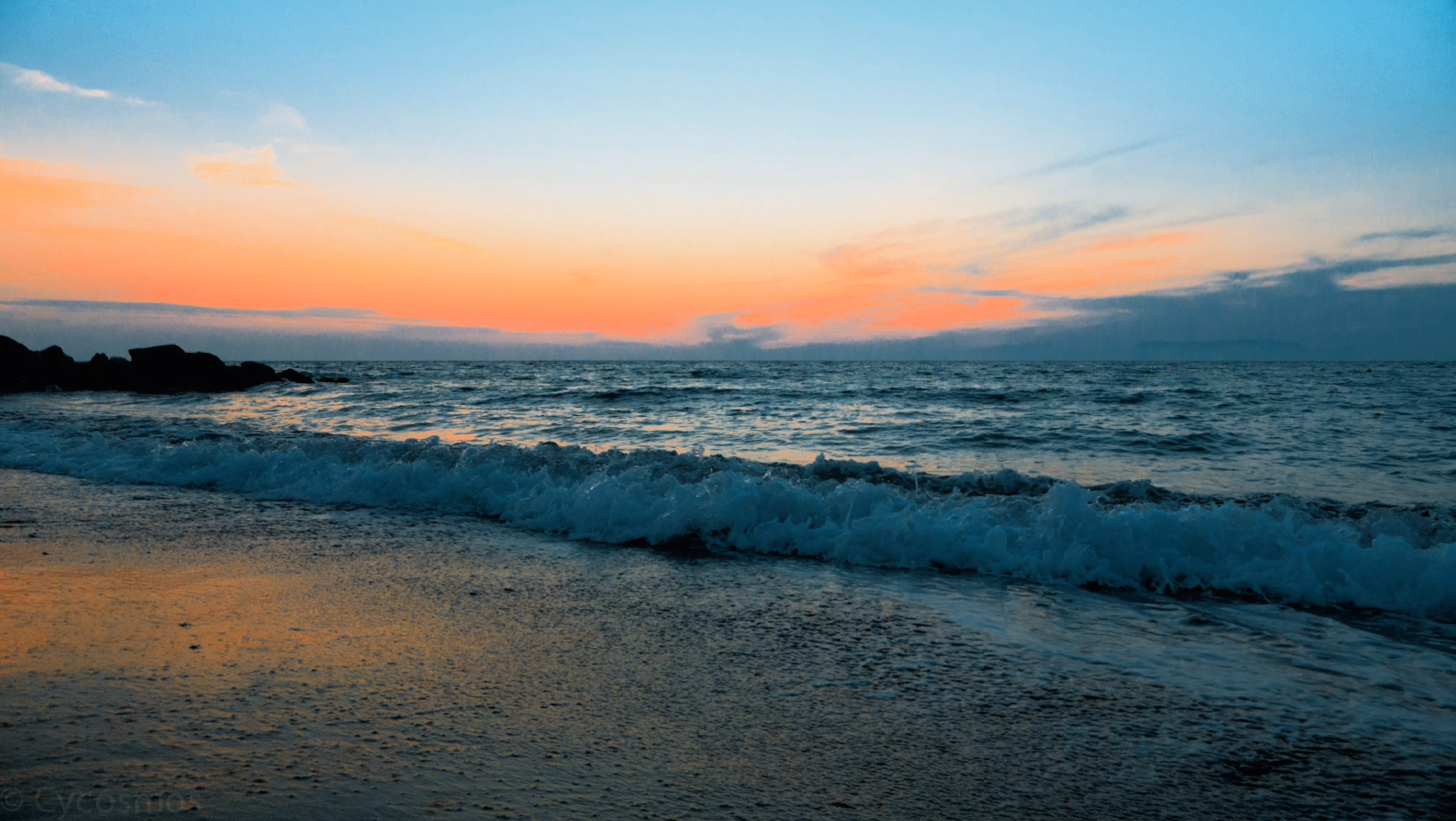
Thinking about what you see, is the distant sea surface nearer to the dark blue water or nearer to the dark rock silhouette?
the dark blue water

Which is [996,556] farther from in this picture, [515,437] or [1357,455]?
[515,437]

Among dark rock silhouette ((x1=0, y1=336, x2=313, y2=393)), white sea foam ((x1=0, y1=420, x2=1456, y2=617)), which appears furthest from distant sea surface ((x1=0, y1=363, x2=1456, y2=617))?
dark rock silhouette ((x1=0, y1=336, x2=313, y2=393))

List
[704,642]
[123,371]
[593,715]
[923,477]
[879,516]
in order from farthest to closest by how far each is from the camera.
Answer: [123,371]
[923,477]
[879,516]
[704,642]
[593,715]

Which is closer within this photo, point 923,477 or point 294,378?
point 923,477

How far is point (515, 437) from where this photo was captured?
15.0m

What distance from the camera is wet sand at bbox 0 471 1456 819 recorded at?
88.4 inches

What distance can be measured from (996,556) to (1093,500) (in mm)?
1474

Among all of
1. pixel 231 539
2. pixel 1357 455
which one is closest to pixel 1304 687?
pixel 231 539

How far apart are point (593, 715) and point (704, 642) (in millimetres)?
976

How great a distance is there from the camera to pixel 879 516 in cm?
599

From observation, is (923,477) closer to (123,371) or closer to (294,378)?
(123,371)

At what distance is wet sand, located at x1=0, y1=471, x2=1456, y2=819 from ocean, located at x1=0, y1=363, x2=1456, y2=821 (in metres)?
0.02
